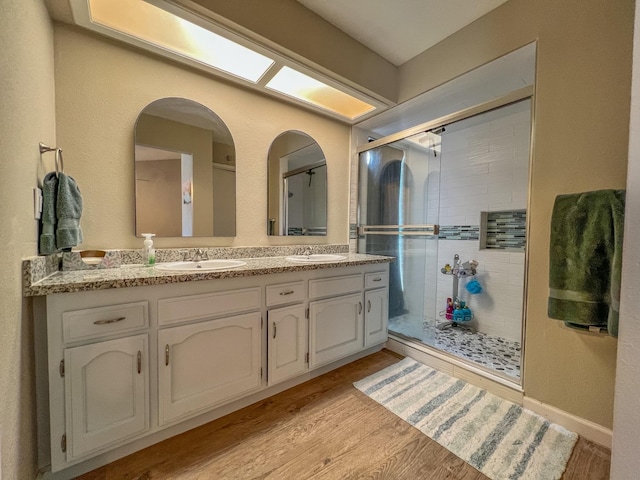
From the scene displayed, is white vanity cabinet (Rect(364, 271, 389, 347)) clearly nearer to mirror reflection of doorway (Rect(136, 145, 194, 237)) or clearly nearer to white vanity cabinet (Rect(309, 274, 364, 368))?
white vanity cabinet (Rect(309, 274, 364, 368))

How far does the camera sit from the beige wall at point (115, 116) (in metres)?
1.44

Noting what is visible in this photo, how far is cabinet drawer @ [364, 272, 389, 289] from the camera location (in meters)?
2.12

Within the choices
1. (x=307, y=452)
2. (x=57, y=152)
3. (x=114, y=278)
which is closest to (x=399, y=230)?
(x=307, y=452)

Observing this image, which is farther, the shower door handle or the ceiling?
the shower door handle

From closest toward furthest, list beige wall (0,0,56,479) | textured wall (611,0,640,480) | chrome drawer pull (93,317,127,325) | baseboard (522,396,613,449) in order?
1. textured wall (611,0,640,480)
2. beige wall (0,0,56,479)
3. chrome drawer pull (93,317,127,325)
4. baseboard (522,396,613,449)

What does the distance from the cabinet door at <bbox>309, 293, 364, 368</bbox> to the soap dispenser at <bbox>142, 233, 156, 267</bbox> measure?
100 cm

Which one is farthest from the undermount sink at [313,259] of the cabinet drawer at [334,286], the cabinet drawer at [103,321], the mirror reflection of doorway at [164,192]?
the cabinet drawer at [103,321]

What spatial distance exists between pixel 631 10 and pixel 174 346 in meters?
2.64

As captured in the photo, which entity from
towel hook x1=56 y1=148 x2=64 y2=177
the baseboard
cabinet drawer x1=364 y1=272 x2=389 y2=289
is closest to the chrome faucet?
towel hook x1=56 y1=148 x2=64 y2=177

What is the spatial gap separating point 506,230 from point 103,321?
10.3 ft

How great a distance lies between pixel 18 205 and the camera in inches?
36.3

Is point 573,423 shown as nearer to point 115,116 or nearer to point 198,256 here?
point 198,256

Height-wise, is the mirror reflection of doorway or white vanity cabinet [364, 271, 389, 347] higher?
the mirror reflection of doorway

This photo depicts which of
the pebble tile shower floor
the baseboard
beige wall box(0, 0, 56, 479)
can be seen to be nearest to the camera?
beige wall box(0, 0, 56, 479)
